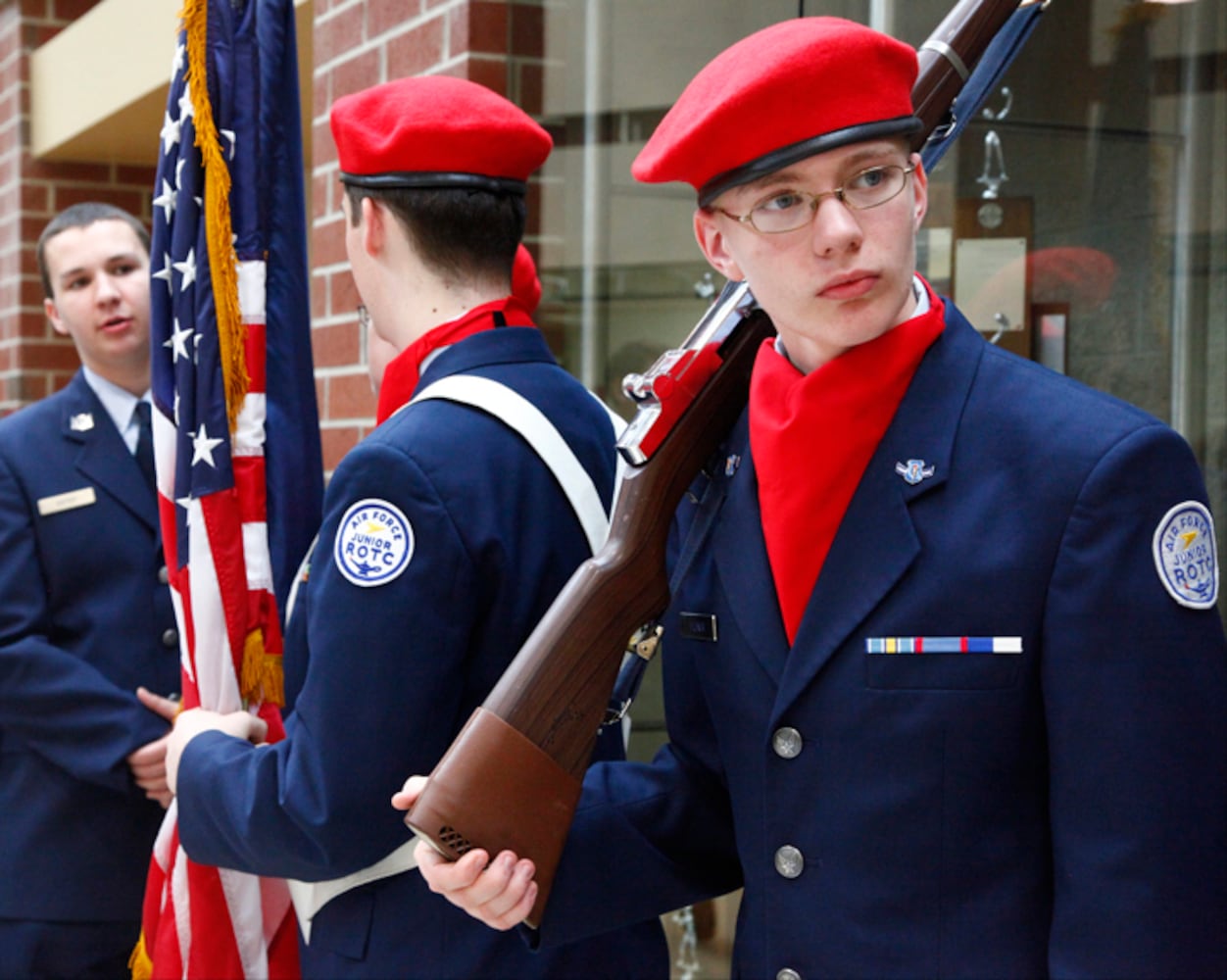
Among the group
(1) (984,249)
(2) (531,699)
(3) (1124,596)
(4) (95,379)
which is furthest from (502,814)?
(4) (95,379)

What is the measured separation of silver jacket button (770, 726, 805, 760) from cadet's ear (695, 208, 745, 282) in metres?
0.47

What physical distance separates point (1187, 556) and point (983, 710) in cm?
22

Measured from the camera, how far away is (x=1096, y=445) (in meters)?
1.26

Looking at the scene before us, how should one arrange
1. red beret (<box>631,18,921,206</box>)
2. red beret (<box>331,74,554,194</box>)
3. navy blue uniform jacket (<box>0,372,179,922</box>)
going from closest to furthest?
red beret (<box>631,18,921,206</box>) → red beret (<box>331,74,554,194</box>) → navy blue uniform jacket (<box>0,372,179,922</box>)

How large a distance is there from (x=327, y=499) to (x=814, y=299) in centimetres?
75

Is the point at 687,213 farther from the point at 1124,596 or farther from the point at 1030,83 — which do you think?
the point at 1124,596

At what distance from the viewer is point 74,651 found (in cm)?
277

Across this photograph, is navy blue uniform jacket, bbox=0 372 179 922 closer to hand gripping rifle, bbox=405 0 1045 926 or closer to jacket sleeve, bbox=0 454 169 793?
jacket sleeve, bbox=0 454 169 793

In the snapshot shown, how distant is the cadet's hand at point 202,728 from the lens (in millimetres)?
2014

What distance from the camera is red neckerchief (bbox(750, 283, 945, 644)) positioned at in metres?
1.39

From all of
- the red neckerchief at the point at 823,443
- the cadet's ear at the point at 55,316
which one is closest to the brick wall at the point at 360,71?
the cadet's ear at the point at 55,316

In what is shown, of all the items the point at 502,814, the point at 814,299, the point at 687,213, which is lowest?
the point at 502,814

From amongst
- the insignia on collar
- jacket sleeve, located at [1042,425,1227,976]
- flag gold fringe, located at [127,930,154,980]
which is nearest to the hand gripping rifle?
the insignia on collar

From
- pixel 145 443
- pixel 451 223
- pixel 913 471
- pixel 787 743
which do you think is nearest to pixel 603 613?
pixel 787 743
